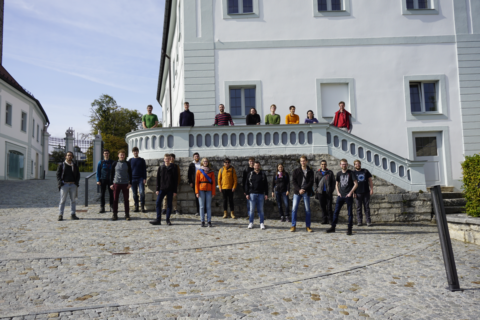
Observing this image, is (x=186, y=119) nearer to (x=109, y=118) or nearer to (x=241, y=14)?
(x=241, y=14)

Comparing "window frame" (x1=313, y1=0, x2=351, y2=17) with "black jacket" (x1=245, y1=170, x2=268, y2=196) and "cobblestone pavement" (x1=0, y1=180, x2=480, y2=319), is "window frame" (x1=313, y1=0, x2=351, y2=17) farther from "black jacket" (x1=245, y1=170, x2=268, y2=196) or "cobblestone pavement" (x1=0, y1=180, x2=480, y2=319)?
"cobblestone pavement" (x1=0, y1=180, x2=480, y2=319)

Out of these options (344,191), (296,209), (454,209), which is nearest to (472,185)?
(344,191)

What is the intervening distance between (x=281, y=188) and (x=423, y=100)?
7.80 m

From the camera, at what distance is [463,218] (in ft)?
27.3

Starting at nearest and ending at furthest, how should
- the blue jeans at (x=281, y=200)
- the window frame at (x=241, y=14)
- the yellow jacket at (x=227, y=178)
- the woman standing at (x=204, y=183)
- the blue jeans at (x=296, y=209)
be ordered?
the blue jeans at (x=296, y=209) → the woman standing at (x=204, y=183) → the blue jeans at (x=281, y=200) → the yellow jacket at (x=227, y=178) → the window frame at (x=241, y=14)

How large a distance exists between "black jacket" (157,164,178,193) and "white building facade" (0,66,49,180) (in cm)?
2014

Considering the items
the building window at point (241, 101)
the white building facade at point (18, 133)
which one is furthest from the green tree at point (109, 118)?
the building window at point (241, 101)

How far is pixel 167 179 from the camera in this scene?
985 centimetres

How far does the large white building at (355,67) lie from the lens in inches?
571

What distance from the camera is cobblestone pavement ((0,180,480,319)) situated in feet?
13.6

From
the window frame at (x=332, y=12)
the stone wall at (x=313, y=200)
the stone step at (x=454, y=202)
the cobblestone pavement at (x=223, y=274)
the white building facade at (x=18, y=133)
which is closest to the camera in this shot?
the cobblestone pavement at (x=223, y=274)

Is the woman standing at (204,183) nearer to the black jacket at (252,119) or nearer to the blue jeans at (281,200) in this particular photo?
the blue jeans at (281,200)

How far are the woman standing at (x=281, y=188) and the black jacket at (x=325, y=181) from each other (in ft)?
2.83

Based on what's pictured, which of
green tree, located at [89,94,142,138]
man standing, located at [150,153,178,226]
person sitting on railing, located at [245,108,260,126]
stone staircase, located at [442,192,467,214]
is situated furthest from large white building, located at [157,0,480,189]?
green tree, located at [89,94,142,138]
